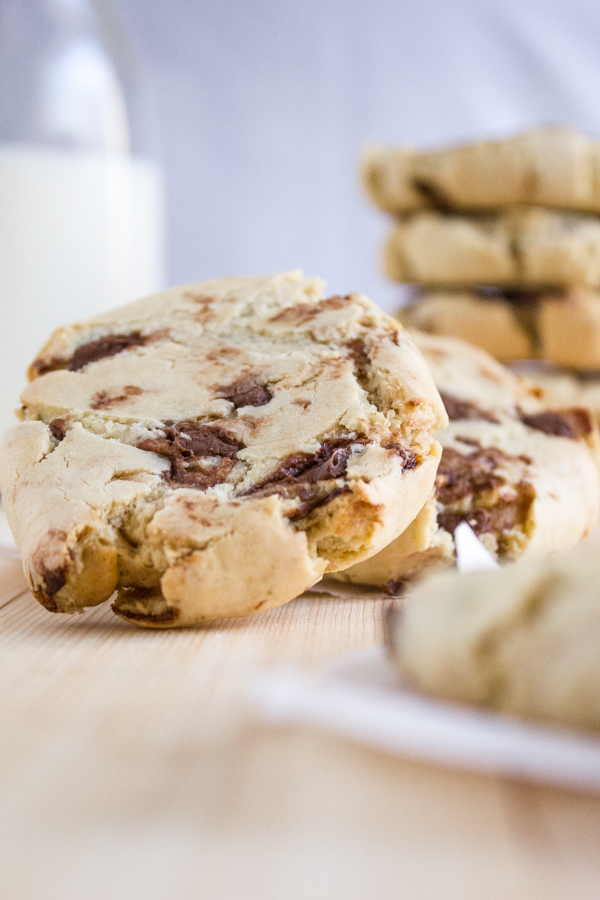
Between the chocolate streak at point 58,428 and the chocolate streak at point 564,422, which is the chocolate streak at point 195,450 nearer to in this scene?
the chocolate streak at point 58,428

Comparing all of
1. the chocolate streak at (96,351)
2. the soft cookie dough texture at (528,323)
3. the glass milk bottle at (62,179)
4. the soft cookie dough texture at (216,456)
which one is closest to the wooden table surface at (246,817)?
the soft cookie dough texture at (216,456)

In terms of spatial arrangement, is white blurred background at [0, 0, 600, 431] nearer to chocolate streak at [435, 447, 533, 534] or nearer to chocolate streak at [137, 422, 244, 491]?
chocolate streak at [435, 447, 533, 534]

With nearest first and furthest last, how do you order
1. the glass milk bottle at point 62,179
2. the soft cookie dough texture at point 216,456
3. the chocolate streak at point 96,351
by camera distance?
the soft cookie dough texture at point 216,456
the chocolate streak at point 96,351
the glass milk bottle at point 62,179

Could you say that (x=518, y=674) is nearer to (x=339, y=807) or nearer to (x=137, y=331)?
(x=339, y=807)

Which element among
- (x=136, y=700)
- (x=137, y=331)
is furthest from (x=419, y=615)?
(x=137, y=331)

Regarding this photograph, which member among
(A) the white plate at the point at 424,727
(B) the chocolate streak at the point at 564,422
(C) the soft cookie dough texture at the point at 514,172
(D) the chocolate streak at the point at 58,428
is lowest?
(B) the chocolate streak at the point at 564,422

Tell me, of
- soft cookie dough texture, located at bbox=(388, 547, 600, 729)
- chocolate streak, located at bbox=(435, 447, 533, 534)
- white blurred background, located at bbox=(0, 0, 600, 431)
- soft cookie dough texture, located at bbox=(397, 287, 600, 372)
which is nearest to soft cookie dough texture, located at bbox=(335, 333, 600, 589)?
chocolate streak, located at bbox=(435, 447, 533, 534)

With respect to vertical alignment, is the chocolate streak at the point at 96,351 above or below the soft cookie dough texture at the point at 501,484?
above
